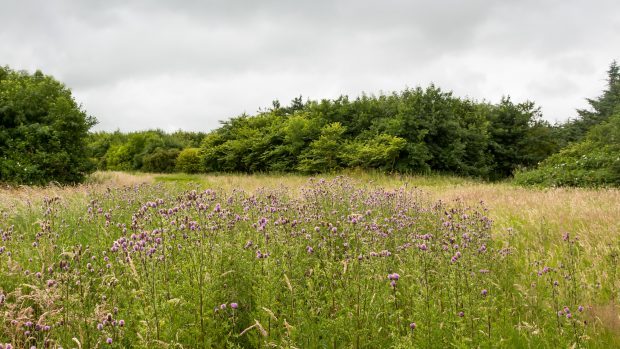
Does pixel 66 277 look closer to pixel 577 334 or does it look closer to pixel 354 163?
pixel 577 334

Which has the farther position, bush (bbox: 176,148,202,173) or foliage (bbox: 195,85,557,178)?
bush (bbox: 176,148,202,173)

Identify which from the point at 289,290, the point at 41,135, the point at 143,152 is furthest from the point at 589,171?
the point at 143,152

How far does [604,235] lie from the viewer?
6016 mm

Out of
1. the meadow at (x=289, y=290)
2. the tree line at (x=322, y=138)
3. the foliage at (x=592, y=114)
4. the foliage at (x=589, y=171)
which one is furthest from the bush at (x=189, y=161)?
the foliage at (x=592, y=114)

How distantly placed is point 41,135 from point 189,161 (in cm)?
1453

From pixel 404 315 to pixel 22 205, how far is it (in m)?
8.86

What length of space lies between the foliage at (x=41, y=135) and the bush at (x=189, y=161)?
11277 millimetres

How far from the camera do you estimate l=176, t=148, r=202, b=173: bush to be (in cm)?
3253

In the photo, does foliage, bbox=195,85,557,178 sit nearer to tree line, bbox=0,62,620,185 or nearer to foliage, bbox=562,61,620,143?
tree line, bbox=0,62,620,185

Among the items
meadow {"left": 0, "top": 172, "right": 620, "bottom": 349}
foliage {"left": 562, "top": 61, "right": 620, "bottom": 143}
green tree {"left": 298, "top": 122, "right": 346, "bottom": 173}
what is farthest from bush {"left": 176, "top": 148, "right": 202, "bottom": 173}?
foliage {"left": 562, "top": 61, "right": 620, "bottom": 143}

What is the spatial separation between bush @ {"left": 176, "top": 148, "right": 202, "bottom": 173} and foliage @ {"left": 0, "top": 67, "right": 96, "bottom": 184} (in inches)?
444

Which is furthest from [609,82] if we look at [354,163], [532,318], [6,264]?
[6,264]

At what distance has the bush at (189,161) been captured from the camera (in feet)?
107

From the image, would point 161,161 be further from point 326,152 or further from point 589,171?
point 589,171
